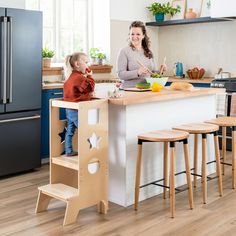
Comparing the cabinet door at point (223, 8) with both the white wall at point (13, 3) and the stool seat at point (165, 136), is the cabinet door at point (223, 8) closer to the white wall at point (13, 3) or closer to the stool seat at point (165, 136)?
the white wall at point (13, 3)

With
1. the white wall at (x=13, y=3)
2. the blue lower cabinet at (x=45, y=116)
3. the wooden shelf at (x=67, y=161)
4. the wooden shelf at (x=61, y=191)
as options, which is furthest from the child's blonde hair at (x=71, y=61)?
the white wall at (x=13, y=3)

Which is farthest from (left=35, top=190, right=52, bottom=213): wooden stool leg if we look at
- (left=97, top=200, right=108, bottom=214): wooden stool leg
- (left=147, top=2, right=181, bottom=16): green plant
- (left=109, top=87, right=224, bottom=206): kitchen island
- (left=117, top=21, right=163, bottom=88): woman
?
(left=147, top=2, right=181, bottom=16): green plant

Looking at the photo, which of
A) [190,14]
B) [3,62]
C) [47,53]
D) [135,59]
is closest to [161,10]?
[190,14]

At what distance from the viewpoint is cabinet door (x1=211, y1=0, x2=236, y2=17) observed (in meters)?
5.58

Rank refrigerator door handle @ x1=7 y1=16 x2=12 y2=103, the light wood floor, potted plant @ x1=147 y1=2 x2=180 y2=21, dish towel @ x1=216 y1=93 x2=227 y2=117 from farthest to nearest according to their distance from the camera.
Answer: potted plant @ x1=147 y1=2 x2=180 y2=21 → dish towel @ x1=216 y1=93 x2=227 y2=117 → refrigerator door handle @ x1=7 y1=16 x2=12 y2=103 → the light wood floor

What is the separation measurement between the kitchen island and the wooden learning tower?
186 millimetres

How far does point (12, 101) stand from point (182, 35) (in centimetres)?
331

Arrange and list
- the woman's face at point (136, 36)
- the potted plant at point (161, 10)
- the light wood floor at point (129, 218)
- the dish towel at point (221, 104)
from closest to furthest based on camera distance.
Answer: the light wood floor at point (129, 218) → the woman's face at point (136, 36) → the dish towel at point (221, 104) → the potted plant at point (161, 10)

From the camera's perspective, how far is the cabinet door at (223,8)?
5.58m

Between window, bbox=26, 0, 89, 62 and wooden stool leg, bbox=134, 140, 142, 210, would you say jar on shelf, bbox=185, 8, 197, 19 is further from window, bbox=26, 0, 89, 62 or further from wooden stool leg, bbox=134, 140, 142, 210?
wooden stool leg, bbox=134, 140, 142, 210

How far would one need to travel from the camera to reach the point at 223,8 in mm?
5652

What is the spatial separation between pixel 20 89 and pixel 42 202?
1.43 metres

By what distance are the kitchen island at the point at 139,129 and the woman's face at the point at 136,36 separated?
2.12 ft

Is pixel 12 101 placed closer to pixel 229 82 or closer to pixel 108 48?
pixel 108 48
